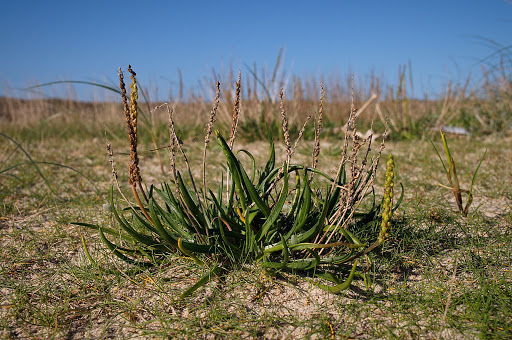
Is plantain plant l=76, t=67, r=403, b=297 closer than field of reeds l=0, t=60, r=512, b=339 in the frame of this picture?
No

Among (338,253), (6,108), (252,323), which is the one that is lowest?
(252,323)

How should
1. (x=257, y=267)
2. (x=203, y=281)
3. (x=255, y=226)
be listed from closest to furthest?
(x=203, y=281)
(x=257, y=267)
(x=255, y=226)

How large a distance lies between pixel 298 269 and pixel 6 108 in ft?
37.1

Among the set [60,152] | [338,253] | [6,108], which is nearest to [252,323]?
[338,253]

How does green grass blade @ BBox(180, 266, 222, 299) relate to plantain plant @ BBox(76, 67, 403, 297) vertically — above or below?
below

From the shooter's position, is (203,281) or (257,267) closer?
(203,281)

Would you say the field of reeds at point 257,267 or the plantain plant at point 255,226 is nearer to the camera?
the field of reeds at point 257,267

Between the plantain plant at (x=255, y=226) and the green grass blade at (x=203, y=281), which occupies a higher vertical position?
the plantain plant at (x=255, y=226)

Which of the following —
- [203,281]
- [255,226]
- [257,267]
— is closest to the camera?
[203,281]

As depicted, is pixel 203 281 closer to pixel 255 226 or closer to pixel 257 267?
pixel 257 267

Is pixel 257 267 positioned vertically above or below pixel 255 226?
below

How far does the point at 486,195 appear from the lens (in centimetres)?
254

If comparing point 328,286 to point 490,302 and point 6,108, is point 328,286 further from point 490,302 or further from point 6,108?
point 6,108

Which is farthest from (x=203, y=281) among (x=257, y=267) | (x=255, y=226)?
(x=255, y=226)
